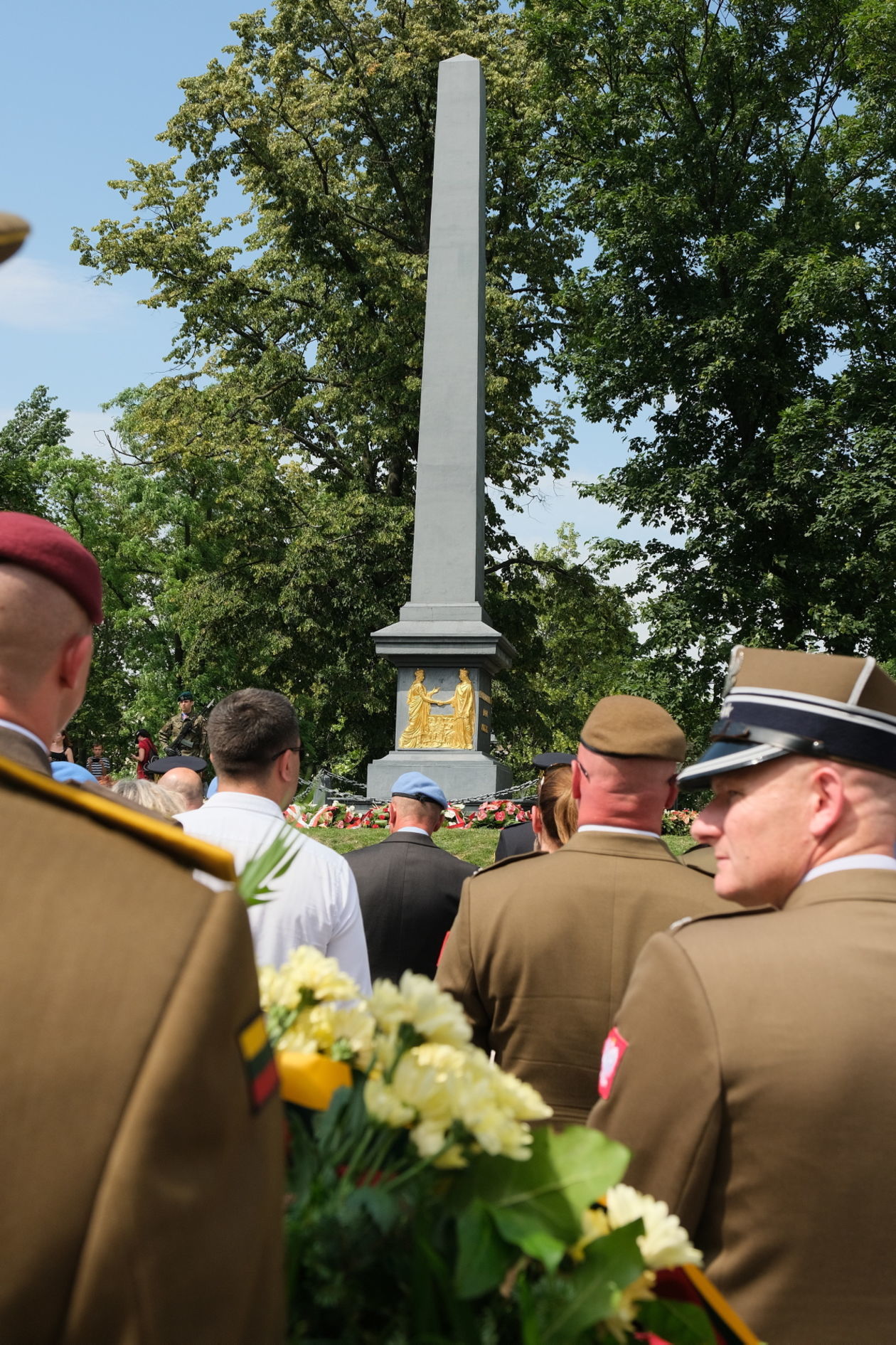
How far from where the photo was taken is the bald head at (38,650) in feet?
4.78

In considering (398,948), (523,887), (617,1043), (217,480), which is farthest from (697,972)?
(217,480)

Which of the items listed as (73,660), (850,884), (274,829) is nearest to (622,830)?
(274,829)

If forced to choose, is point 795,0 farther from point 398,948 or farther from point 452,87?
point 398,948

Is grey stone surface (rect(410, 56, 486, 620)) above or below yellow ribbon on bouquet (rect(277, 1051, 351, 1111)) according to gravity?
above

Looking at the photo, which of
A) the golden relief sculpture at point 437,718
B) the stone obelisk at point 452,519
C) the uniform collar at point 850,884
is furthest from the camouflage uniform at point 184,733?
the uniform collar at point 850,884

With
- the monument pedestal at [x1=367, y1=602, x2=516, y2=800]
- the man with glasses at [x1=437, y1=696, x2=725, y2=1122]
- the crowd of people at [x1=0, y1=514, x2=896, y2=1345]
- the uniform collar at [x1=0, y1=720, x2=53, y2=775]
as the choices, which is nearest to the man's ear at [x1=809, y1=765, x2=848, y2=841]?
the crowd of people at [x1=0, y1=514, x2=896, y2=1345]

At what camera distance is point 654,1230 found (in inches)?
42.2

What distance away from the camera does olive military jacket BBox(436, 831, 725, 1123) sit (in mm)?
2816

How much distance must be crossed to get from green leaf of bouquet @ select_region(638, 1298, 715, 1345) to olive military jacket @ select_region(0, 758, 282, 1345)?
15.5 inches

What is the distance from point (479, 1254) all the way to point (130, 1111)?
0.29 m

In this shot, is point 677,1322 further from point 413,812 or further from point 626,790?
point 413,812

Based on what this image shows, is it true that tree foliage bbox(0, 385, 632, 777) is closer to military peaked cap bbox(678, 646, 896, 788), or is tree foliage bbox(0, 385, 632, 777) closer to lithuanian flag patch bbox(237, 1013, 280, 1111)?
military peaked cap bbox(678, 646, 896, 788)

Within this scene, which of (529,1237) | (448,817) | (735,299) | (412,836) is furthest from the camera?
(735,299)

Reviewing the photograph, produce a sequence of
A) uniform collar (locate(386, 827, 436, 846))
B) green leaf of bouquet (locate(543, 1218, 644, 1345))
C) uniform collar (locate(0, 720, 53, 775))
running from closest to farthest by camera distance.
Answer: green leaf of bouquet (locate(543, 1218, 644, 1345)) → uniform collar (locate(0, 720, 53, 775)) → uniform collar (locate(386, 827, 436, 846))
